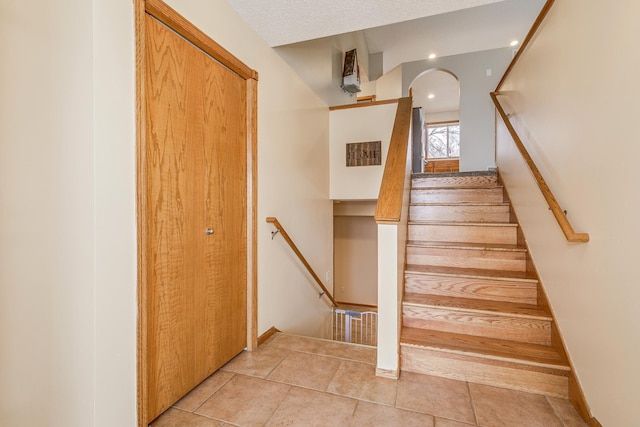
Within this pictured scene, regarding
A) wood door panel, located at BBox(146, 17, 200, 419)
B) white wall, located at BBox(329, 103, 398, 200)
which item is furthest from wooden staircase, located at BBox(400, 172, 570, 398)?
wood door panel, located at BBox(146, 17, 200, 419)

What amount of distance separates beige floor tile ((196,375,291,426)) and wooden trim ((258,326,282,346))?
17.5 inches

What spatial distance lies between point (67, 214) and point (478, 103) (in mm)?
5827

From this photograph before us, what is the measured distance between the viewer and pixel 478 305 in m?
2.03

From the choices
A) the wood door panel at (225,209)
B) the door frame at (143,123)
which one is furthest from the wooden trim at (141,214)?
the wood door panel at (225,209)

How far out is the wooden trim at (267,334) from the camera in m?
2.26

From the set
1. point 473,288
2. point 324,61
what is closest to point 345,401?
point 473,288

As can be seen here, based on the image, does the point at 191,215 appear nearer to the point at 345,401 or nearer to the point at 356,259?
the point at 345,401

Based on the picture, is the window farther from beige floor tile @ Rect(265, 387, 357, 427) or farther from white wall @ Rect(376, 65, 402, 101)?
beige floor tile @ Rect(265, 387, 357, 427)

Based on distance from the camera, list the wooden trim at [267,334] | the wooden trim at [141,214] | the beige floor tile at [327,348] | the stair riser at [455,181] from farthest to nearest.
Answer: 1. the stair riser at [455,181]
2. the wooden trim at [267,334]
3. the beige floor tile at [327,348]
4. the wooden trim at [141,214]

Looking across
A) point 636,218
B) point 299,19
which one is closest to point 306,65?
point 299,19

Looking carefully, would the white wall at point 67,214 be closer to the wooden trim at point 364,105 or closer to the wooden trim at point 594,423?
the wooden trim at point 594,423

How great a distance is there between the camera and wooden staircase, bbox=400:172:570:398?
67.4 inches

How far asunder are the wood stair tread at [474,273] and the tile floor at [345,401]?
0.74 meters

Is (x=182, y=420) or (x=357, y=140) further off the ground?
(x=357, y=140)
